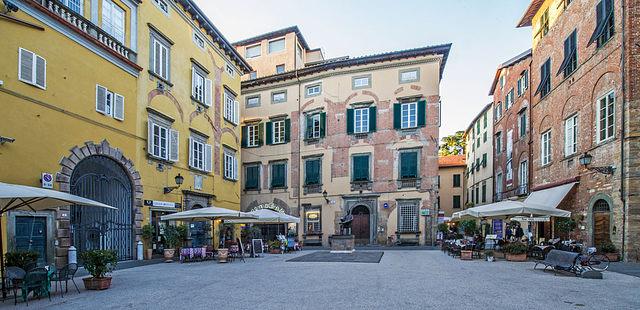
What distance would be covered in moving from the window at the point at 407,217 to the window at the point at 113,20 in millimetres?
18206

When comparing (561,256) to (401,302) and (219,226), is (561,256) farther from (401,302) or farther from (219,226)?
(219,226)

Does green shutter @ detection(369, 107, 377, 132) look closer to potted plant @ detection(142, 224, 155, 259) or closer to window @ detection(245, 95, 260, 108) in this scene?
window @ detection(245, 95, 260, 108)

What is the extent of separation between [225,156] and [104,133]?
31.7ft

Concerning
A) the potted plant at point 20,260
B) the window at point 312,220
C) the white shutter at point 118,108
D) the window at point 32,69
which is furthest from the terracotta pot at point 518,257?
the window at point 32,69

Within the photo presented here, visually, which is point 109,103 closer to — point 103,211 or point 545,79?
point 103,211

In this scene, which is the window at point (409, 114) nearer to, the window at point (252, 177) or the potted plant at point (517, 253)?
the window at point (252, 177)

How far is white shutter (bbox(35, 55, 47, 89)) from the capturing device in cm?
1131

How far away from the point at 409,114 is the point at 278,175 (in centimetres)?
1031

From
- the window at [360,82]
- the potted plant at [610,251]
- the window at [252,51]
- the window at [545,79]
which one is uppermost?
the window at [252,51]

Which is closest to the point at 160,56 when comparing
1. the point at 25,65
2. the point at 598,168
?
the point at 25,65

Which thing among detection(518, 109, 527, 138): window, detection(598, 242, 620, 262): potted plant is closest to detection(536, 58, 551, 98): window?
detection(518, 109, 527, 138): window

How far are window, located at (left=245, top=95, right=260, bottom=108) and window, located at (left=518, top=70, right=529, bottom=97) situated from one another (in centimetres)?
1835

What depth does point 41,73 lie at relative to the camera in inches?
451

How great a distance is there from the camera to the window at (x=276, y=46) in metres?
33.6
